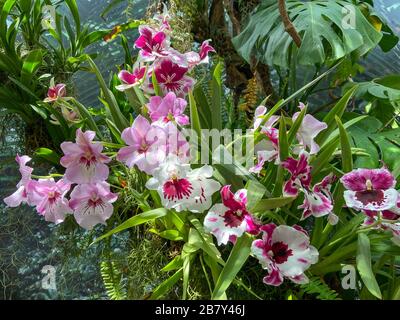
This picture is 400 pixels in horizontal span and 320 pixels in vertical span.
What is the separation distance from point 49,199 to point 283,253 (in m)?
0.50

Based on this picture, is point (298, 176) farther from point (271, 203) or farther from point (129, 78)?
point (129, 78)

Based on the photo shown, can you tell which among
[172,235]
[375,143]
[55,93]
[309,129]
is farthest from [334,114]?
[55,93]

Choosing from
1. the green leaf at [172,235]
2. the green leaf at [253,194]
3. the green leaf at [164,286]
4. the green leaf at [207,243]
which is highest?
the green leaf at [253,194]

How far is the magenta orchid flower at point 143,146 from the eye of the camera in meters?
1.10

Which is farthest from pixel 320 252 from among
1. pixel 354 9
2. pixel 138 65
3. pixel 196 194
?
pixel 354 9

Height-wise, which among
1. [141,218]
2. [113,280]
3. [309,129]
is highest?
[309,129]

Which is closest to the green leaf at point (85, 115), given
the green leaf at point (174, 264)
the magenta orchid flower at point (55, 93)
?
the magenta orchid flower at point (55, 93)

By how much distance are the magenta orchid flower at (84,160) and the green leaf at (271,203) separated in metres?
0.32

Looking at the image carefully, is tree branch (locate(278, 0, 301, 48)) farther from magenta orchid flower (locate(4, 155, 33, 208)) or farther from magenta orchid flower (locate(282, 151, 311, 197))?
magenta orchid flower (locate(4, 155, 33, 208))

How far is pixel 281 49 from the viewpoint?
156 cm

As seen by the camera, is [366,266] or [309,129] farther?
[309,129]

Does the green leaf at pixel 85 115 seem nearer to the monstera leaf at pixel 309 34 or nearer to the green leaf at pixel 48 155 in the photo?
the green leaf at pixel 48 155

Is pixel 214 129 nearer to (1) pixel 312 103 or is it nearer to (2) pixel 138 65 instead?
(2) pixel 138 65

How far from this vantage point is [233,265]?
102 centimetres
